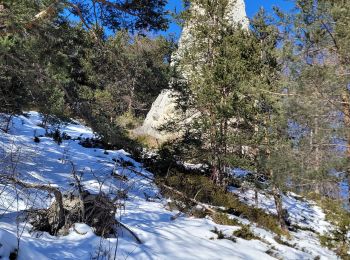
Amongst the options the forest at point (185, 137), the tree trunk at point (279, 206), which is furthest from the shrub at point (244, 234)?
the tree trunk at point (279, 206)

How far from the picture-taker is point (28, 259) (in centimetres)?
379

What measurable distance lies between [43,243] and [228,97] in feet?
27.0

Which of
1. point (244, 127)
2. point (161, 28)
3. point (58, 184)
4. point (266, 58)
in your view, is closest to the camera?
point (161, 28)

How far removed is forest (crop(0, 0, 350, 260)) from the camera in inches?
209

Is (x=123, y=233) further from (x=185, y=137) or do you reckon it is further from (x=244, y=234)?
(x=185, y=137)

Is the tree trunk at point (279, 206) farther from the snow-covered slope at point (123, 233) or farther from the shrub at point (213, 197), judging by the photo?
the snow-covered slope at point (123, 233)

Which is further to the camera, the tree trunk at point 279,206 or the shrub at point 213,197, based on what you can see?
the tree trunk at point 279,206

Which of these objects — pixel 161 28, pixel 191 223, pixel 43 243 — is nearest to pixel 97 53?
pixel 161 28

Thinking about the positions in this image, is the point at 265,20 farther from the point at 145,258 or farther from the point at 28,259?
the point at 28,259

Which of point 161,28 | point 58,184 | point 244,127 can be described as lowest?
point 58,184

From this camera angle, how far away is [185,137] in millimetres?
12531

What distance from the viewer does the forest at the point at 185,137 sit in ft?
17.4

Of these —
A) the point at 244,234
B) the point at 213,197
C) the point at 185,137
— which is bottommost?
the point at 244,234

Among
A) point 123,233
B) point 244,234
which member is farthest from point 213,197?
point 123,233
